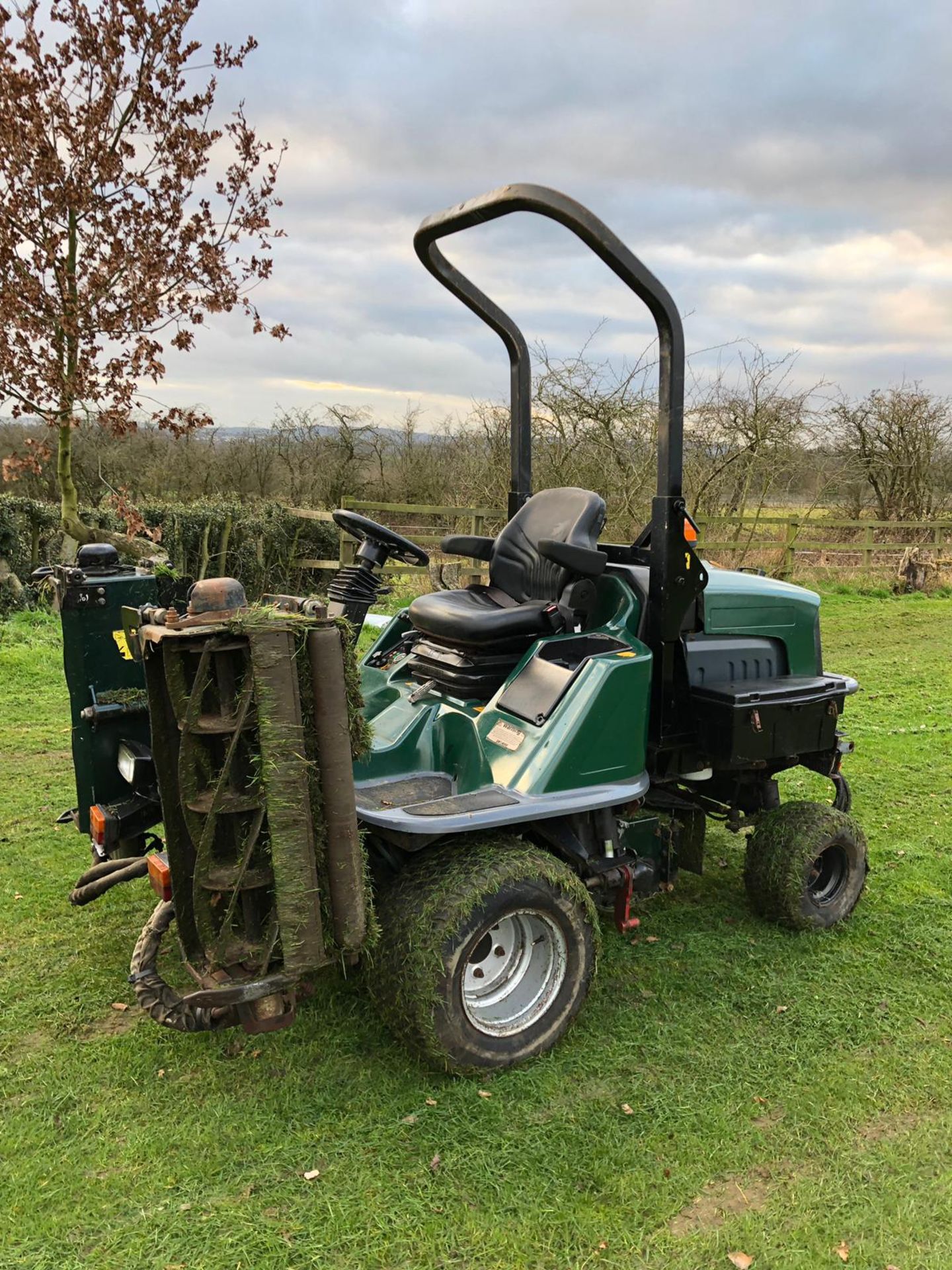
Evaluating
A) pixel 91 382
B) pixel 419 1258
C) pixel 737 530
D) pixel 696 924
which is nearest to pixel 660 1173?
pixel 419 1258

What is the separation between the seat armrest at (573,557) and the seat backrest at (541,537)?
0.23 metres

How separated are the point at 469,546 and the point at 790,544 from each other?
10.7 metres

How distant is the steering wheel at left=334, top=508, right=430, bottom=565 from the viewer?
12.7ft

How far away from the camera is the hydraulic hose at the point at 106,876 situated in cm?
292

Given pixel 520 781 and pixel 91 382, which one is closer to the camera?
pixel 520 781

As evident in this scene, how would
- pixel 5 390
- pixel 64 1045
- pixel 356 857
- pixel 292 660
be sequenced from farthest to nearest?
1. pixel 5 390
2. pixel 64 1045
3. pixel 356 857
4. pixel 292 660

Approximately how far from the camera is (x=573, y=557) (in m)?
3.40

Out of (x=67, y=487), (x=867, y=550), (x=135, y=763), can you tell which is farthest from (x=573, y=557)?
(x=867, y=550)

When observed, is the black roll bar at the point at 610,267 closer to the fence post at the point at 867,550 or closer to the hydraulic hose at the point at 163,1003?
the hydraulic hose at the point at 163,1003

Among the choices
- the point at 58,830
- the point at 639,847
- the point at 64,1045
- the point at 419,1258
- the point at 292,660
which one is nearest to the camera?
the point at 419,1258

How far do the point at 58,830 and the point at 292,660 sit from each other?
9.65ft

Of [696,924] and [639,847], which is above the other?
[639,847]

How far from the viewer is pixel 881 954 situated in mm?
3670

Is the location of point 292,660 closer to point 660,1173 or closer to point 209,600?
point 209,600
